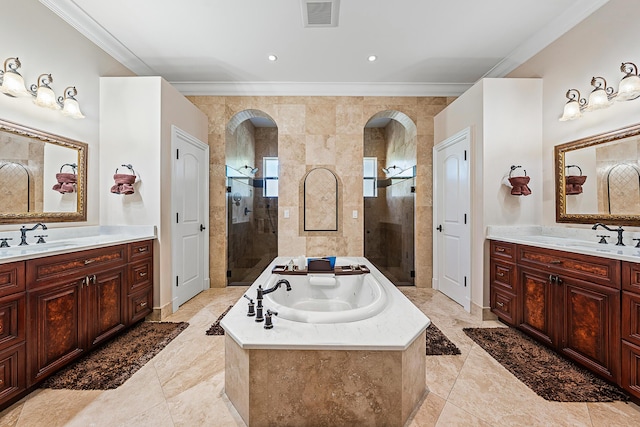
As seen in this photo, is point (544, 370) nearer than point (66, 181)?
Yes

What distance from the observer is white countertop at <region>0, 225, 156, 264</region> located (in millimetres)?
1688

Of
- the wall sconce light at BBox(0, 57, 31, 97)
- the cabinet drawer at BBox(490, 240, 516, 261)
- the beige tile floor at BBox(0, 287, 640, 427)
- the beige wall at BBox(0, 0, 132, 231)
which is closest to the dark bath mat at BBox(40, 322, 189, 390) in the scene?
the beige tile floor at BBox(0, 287, 640, 427)

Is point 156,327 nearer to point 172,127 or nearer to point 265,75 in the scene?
point 172,127

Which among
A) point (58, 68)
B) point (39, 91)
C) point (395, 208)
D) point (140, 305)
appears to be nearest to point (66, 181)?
point (39, 91)

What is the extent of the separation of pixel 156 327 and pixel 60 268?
1.06 meters

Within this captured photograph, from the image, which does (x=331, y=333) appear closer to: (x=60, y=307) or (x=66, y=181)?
(x=60, y=307)

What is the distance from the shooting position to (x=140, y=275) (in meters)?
2.62

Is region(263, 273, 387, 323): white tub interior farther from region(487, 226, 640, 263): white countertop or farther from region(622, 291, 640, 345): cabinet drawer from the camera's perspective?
region(622, 291, 640, 345): cabinet drawer

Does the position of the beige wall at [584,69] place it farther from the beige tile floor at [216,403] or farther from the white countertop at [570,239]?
the beige tile floor at [216,403]

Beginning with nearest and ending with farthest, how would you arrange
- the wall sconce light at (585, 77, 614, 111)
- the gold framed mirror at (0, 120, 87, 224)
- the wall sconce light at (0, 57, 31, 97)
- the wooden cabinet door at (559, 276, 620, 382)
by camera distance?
the wooden cabinet door at (559, 276, 620, 382)
the wall sconce light at (0, 57, 31, 97)
the gold framed mirror at (0, 120, 87, 224)
the wall sconce light at (585, 77, 614, 111)

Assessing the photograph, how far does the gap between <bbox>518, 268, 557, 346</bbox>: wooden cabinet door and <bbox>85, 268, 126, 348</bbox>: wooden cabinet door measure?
345 cm

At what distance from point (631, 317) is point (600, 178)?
1.29 metres

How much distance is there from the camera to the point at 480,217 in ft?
9.50

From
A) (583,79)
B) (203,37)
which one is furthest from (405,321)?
(203,37)
